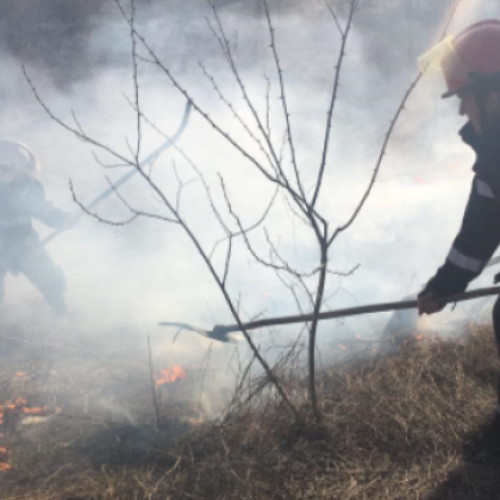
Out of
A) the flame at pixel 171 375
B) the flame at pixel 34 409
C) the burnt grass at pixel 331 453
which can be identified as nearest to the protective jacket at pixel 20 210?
the flame at pixel 34 409

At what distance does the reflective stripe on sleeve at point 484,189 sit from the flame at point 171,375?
4.57m

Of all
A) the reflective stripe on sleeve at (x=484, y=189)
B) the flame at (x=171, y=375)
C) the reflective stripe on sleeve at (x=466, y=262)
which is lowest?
the reflective stripe on sleeve at (x=466, y=262)

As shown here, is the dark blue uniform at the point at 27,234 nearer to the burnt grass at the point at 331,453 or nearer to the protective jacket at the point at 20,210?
the protective jacket at the point at 20,210

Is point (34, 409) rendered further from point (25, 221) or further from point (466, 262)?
point (466, 262)

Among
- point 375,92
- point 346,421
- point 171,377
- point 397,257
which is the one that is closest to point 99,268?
point 171,377

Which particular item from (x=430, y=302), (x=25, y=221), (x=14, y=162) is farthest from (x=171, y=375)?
(x=14, y=162)

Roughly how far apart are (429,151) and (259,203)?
6437 millimetres

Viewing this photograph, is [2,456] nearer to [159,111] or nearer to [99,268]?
[99,268]

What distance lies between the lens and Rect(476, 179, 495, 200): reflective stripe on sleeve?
2537 mm

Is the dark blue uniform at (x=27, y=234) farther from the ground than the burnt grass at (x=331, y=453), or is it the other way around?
the dark blue uniform at (x=27, y=234)

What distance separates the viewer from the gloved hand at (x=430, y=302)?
2812 millimetres

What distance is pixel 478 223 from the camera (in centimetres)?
265

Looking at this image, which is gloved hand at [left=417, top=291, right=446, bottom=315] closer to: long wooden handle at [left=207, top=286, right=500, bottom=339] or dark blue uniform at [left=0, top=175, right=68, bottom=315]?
long wooden handle at [left=207, top=286, right=500, bottom=339]

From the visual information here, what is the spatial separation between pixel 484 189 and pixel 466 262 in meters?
0.51
